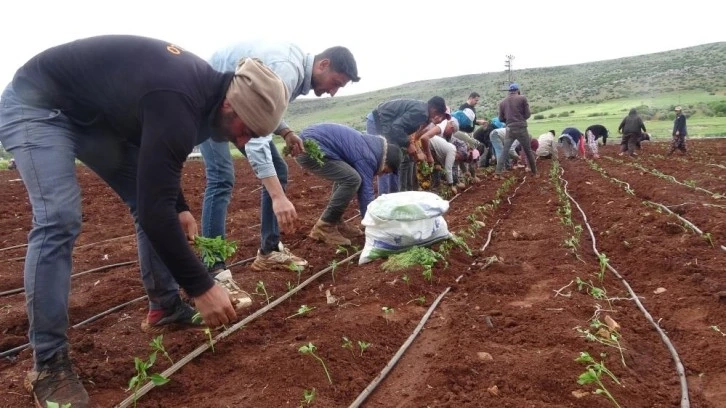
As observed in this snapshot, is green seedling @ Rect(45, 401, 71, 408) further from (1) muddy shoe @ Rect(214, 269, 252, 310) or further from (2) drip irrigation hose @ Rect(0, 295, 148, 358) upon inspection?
(1) muddy shoe @ Rect(214, 269, 252, 310)

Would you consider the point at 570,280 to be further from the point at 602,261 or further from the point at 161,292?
the point at 161,292

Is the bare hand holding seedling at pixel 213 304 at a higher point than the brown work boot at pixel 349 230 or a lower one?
higher

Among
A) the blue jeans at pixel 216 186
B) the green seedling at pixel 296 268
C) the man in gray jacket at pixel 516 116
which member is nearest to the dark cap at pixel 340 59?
the blue jeans at pixel 216 186

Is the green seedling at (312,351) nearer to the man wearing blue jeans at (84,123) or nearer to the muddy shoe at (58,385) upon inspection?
the man wearing blue jeans at (84,123)

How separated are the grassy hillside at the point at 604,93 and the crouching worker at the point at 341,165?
22.8 metres

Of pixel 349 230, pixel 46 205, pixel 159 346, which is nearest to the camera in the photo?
pixel 46 205

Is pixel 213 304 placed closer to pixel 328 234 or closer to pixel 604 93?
pixel 328 234

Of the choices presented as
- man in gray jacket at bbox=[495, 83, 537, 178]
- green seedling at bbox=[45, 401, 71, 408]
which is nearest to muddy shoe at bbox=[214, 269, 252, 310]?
green seedling at bbox=[45, 401, 71, 408]

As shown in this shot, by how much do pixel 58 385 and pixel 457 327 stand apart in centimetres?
193

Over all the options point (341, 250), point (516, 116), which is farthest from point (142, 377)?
point (516, 116)

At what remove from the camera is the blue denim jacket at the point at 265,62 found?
10.8ft

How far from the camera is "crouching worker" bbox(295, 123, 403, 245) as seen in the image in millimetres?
4773

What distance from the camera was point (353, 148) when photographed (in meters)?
4.90

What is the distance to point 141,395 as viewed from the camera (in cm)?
225
